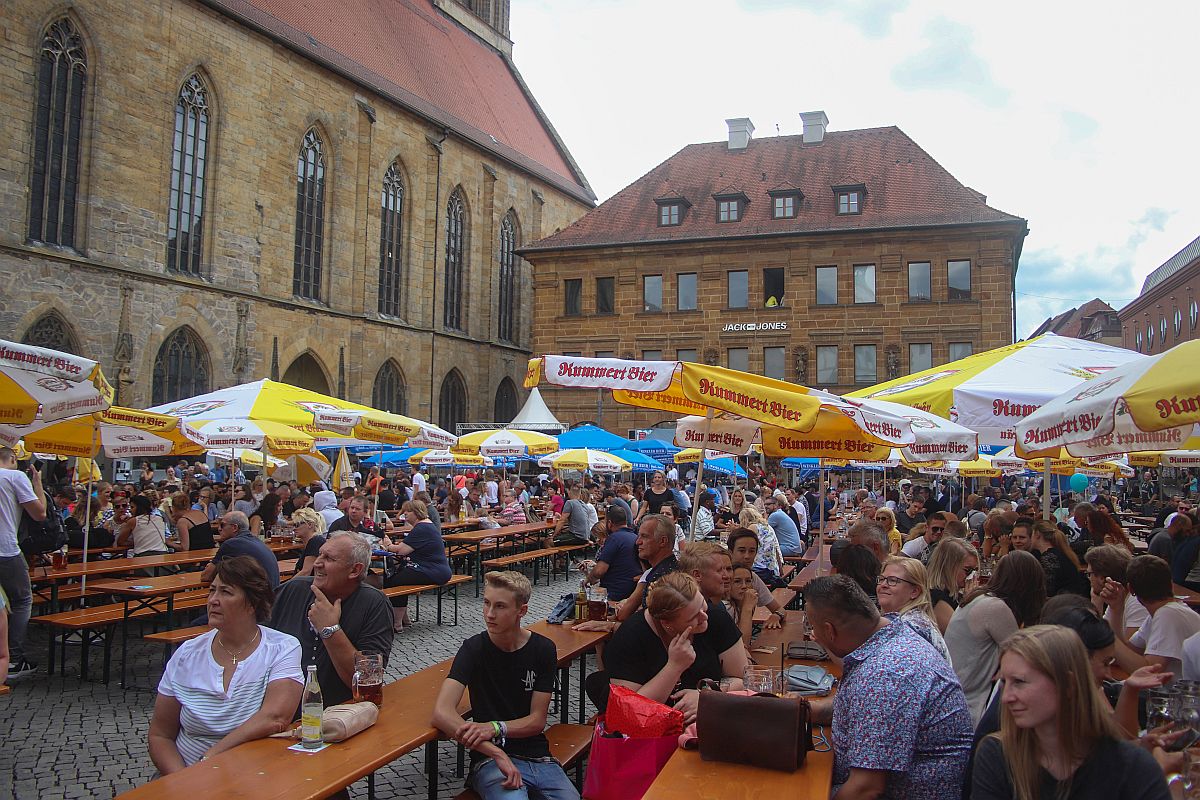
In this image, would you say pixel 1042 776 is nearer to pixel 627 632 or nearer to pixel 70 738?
pixel 627 632

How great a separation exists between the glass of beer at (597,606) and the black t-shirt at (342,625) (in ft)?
6.52

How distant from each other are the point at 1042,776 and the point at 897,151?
1674 inches

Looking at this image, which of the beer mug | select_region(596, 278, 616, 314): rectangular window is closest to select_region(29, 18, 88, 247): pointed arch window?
select_region(596, 278, 616, 314): rectangular window

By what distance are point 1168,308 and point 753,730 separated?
65.4 metres

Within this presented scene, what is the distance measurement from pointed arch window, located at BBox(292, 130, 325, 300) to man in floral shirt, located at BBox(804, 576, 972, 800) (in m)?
34.7

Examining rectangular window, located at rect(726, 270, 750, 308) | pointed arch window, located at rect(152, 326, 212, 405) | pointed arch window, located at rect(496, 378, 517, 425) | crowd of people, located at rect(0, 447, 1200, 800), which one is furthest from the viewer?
pointed arch window, located at rect(496, 378, 517, 425)

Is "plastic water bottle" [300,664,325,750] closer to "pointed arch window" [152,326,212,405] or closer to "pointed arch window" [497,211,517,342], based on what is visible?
"pointed arch window" [152,326,212,405]

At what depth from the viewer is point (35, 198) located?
26609 mm

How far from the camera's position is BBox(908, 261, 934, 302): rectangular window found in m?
38.1

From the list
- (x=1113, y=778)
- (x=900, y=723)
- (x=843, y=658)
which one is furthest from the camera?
(x=843, y=658)

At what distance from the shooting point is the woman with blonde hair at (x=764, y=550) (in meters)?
10.1

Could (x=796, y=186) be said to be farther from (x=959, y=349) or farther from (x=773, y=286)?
(x=959, y=349)

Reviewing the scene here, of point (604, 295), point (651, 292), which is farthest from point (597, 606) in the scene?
point (604, 295)

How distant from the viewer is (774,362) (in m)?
40.0
